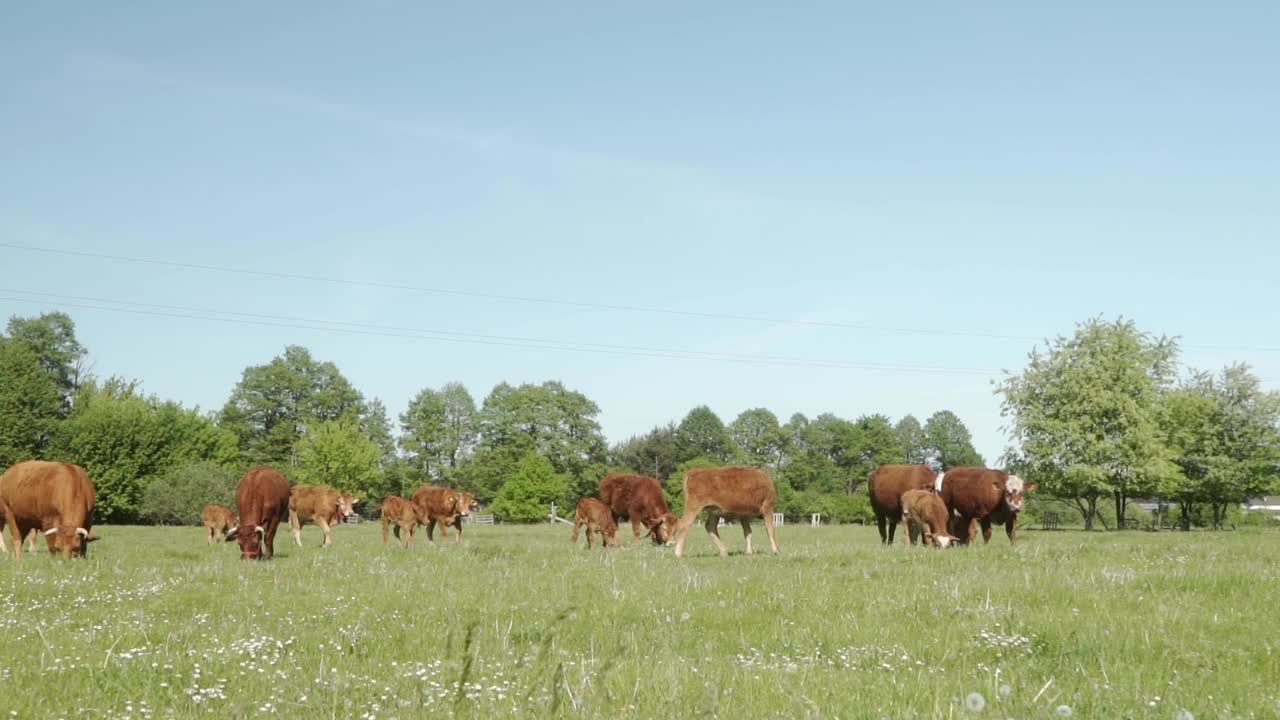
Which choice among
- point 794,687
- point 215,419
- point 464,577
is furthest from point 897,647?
point 215,419

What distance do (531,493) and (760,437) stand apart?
1592 inches

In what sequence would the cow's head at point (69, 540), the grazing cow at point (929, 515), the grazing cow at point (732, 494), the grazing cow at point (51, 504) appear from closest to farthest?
the cow's head at point (69, 540) < the grazing cow at point (51, 504) < the grazing cow at point (732, 494) < the grazing cow at point (929, 515)

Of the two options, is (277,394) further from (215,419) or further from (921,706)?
(921,706)

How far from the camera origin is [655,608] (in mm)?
9539

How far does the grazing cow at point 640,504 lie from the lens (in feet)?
93.6

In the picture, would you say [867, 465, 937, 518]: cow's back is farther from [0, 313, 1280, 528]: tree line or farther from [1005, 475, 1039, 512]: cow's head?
[0, 313, 1280, 528]: tree line

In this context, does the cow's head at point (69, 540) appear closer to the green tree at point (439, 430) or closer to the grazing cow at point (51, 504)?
the grazing cow at point (51, 504)

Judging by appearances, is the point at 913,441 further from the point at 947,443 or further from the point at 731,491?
the point at 731,491

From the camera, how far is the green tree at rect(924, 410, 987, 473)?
446 feet

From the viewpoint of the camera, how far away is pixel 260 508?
2144 centimetres

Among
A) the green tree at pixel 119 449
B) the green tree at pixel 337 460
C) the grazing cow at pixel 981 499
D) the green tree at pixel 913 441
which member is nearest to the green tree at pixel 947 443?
the green tree at pixel 913 441

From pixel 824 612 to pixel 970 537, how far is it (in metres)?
16.8

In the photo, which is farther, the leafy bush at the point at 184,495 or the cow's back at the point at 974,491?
the leafy bush at the point at 184,495

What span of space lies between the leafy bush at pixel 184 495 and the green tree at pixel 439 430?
35.7 meters
